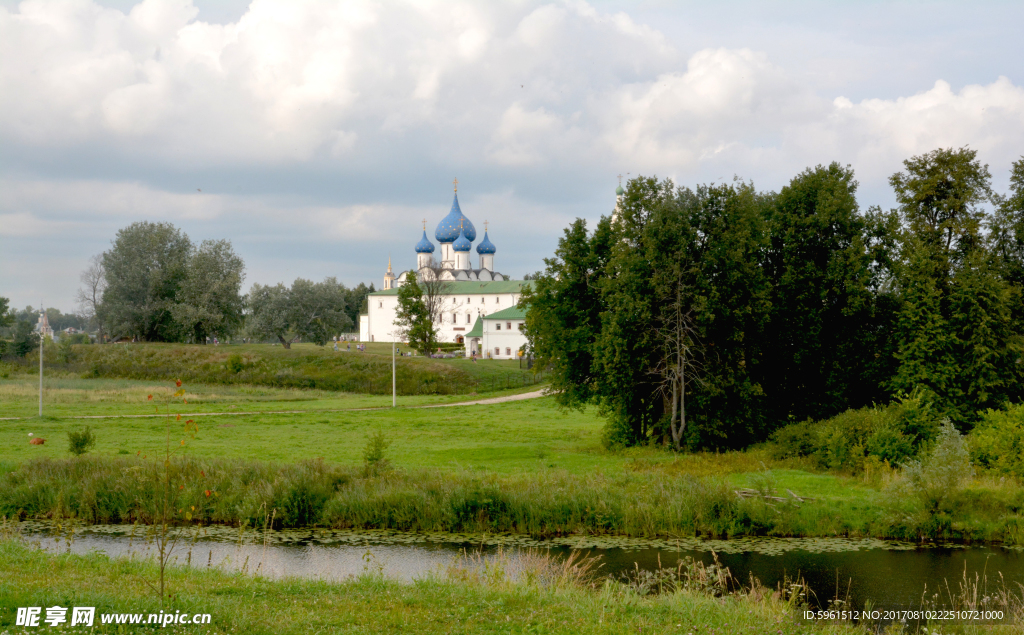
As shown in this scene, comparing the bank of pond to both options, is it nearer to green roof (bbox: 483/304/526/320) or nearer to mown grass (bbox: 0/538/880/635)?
mown grass (bbox: 0/538/880/635)

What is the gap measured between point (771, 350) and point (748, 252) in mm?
3568

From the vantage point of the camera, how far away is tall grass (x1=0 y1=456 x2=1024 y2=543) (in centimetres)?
1744

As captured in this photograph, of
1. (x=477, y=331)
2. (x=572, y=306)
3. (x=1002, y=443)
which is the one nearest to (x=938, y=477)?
(x=1002, y=443)

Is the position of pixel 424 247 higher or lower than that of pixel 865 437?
higher

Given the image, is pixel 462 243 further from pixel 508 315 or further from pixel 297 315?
pixel 297 315

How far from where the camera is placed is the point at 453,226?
357 ft

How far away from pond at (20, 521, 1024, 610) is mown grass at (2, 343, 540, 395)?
36029 millimetres

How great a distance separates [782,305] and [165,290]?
5631cm

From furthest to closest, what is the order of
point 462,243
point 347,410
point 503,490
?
point 462,243
point 347,410
point 503,490

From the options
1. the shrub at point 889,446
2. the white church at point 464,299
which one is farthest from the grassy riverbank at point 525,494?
the white church at point 464,299

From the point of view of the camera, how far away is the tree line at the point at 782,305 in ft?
78.4

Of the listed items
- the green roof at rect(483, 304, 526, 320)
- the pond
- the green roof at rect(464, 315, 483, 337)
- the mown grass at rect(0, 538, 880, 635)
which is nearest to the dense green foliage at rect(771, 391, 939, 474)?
the pond

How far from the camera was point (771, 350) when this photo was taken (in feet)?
86.6

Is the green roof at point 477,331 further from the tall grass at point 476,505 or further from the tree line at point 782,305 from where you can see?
the tall grass at point 476,505
